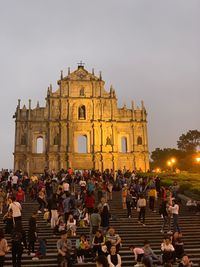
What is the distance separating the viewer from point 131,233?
17.0 m

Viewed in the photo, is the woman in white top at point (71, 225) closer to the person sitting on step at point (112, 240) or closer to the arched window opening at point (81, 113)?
the person sitting on step at point (112, 240)

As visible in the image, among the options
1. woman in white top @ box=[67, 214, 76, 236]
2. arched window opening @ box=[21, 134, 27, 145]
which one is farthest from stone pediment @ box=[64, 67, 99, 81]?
woman in white top @ box=[67, 214, 76, 236]

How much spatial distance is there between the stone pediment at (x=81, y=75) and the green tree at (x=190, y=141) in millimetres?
31137

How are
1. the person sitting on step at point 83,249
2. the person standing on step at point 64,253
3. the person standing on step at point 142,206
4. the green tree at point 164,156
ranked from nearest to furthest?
the person standing on step at point 64,253 → the person sitting on step at point 83,249 → the person standing on step at point 142,206 → the green tree at point 164,156

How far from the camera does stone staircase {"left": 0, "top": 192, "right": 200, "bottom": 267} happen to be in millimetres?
13255

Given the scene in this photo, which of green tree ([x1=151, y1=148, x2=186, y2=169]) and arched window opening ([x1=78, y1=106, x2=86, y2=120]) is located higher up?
arched window opening ([x1=78, y1=106, x2=86, y2=120])

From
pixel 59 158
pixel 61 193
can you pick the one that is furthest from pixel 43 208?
pixel 59 158

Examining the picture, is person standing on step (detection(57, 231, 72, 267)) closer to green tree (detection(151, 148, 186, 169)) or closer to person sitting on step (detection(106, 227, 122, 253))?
person sitting on step (detection(106, 227, 122, 253))

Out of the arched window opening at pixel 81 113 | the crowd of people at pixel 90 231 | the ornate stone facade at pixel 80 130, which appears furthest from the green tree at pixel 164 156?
the crowd of people at pixel 90 231

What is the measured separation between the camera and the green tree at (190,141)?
248ft

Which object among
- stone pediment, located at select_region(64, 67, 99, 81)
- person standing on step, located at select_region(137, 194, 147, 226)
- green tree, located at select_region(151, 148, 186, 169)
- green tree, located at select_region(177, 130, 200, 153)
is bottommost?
person standing on step, located at select_region(137, 194, 147, 226)

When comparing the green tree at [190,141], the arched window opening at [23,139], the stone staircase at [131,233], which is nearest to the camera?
the stone staircase at [131,233]

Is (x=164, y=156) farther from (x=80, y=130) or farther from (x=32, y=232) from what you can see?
(x=32, y=232)

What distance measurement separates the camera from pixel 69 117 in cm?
5094
